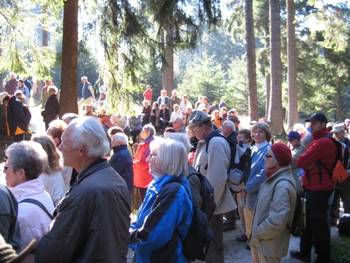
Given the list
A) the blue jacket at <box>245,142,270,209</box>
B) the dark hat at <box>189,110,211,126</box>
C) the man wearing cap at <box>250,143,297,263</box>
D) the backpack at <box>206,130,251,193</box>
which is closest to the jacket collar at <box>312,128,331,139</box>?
the blue jacket at <box>245,142,270,209</box>

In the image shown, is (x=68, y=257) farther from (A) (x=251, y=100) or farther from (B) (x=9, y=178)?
(A) (x=251, y=100)

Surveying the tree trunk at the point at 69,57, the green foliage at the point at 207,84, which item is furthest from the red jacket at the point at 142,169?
the green foliage at the point at 207,84

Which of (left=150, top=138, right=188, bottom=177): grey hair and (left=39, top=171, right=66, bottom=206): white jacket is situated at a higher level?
(left=150, top=138, right=188, bottom=177): grey hair

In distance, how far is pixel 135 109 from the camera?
464 inches

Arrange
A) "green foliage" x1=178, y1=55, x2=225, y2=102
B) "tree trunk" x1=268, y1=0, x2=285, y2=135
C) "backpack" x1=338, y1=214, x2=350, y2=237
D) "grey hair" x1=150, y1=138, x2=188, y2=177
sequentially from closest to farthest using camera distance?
"grey hair" x1=150, y1=138, x2=188, y2=177, "backpack" x1=338, y1=214, x2=350, y2=237, "tree trunk" x1=268, y1=0, x2=285, y2=135, "green foliage" x1=178, y1=55, x2=225, y2=102

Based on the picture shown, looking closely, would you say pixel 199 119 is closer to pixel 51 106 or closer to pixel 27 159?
pixel 27 159

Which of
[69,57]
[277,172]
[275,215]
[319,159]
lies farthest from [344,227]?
[69,57]

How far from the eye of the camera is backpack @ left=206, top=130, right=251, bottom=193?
6238 mm

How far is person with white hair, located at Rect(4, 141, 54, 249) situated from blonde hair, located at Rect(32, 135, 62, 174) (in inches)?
36.4

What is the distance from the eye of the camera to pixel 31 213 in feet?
10.3

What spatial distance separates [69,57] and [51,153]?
19.7ft

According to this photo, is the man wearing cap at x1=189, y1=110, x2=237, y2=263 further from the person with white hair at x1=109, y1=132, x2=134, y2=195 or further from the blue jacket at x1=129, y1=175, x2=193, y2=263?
the blue jacket at x1=129, y1=175, x2=193, y2=263

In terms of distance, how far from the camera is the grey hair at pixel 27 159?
3.34 meters

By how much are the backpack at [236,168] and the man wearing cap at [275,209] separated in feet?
3.35
